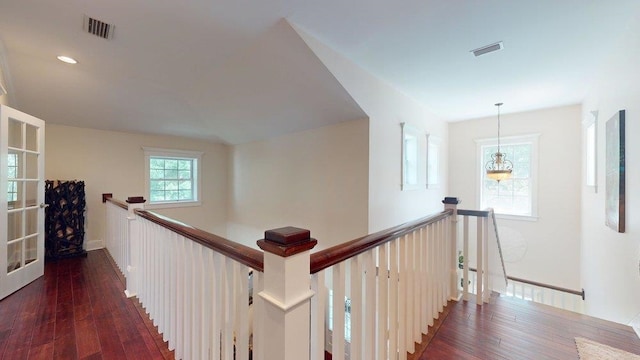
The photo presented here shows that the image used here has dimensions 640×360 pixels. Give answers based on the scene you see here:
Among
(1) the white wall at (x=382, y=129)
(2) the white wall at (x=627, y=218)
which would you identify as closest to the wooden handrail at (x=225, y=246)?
(1) the white wall at (x=382, y=129)

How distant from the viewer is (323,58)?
→ 2.67 metres

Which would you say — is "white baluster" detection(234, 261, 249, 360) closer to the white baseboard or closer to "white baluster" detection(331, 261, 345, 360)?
"white baluster" detection(331, 261, 345, 360)

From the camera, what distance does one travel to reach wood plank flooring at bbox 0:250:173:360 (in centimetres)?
174

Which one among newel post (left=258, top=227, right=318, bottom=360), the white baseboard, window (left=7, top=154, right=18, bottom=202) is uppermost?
window (left=7, top=154, right=18, bottom=202)

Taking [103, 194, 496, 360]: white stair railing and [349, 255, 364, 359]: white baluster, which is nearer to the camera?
[103, 194, 496, 360]: white stair railing

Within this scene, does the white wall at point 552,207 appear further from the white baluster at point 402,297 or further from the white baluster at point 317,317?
the white baluster at point 317,317

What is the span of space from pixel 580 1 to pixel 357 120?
7.34ft

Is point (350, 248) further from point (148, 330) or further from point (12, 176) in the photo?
point (12, 176)

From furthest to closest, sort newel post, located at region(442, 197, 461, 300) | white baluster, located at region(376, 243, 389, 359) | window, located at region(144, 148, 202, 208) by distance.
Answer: window, located at region(144, 148, 202, 208), newel post, located at region(442, 197, 461, 300), white baluster, located at region(376, 243, 389, 359)

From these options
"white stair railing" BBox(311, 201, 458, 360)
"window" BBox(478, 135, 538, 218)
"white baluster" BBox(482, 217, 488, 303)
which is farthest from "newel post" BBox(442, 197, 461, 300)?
"window" BBox(478, 135, 538, 218)

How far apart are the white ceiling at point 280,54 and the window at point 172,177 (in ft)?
3.24

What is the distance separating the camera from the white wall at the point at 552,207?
4340 mm

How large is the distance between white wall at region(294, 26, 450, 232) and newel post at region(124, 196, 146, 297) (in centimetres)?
233

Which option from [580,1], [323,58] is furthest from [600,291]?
[323,58]
